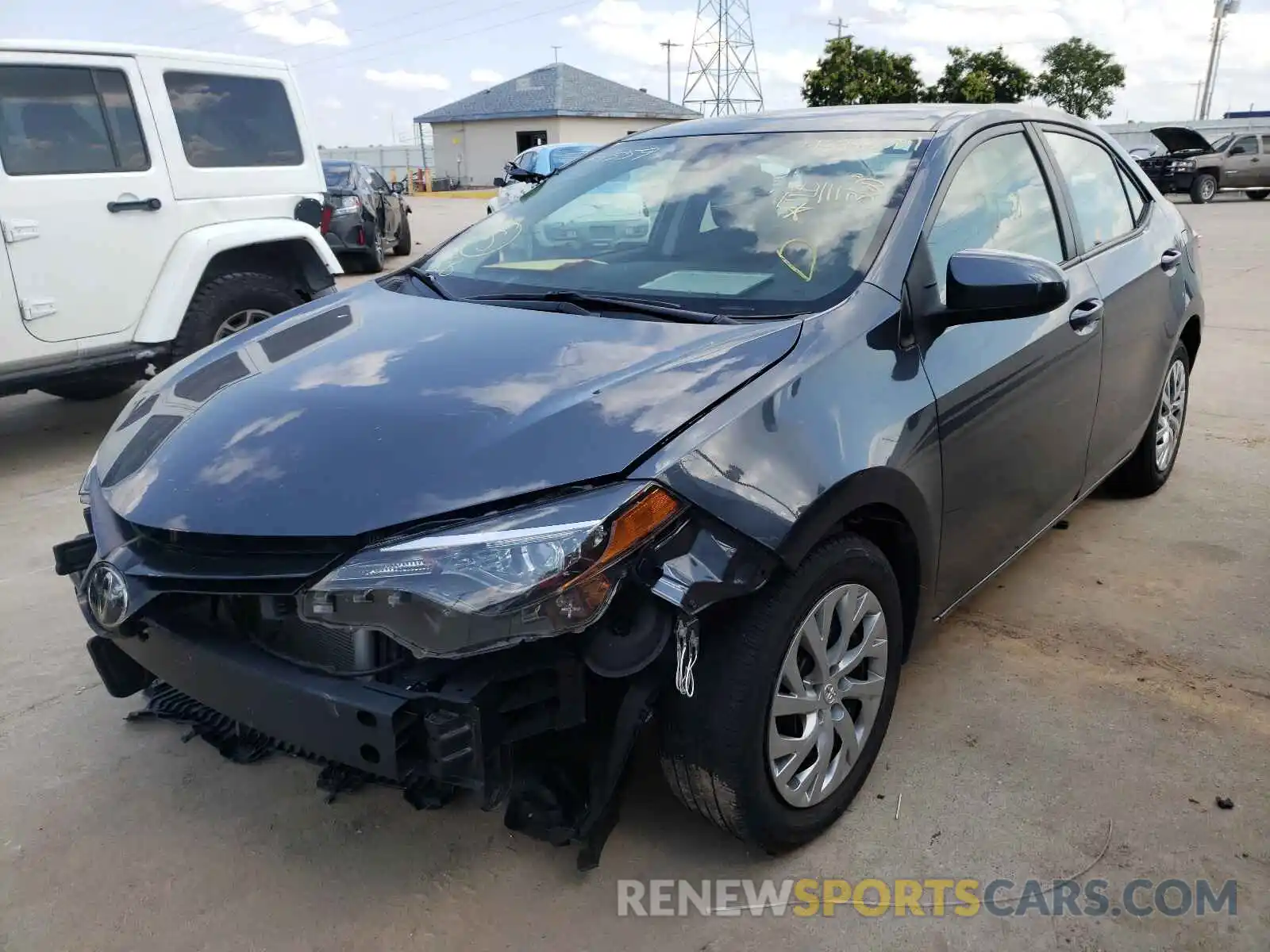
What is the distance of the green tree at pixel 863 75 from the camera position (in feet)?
122

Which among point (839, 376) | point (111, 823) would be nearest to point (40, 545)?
point (111, 823)

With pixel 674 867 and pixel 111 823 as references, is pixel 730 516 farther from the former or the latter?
pixel 111 823

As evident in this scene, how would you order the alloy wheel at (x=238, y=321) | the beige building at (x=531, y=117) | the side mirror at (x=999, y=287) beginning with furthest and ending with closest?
the beige building at (x=531, y=117)
the alloy wheel at (x=238, y=321)
the side mirror at (x=999, y=287)

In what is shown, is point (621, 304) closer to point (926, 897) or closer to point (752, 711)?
point (752, 711)

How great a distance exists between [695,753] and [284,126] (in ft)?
18.0

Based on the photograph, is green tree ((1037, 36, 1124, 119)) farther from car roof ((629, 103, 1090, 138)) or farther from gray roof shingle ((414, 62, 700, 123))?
car roof ((629, 103, 1090, 138))

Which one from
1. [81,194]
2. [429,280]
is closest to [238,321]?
[81,194]

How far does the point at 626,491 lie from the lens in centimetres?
183

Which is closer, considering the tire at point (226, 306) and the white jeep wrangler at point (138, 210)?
the white jeep wrangler at point (138, 210)

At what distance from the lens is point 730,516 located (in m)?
1.91

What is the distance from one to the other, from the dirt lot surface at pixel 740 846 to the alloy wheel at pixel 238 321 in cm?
236

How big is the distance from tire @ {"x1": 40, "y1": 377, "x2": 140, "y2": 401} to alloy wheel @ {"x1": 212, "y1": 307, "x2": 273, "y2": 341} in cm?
68

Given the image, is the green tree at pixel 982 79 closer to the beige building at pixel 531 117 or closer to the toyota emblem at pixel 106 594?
the beige building at pixel 531 117

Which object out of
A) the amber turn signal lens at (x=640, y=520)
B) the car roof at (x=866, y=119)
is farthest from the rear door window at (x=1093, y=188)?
the amber turn signal lens at (x=640, y=520)
